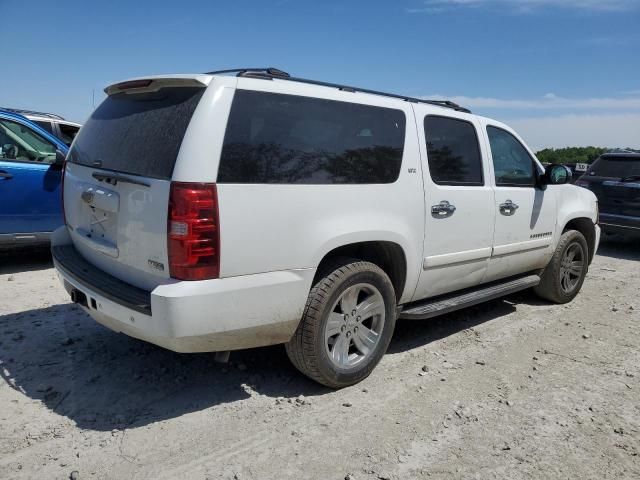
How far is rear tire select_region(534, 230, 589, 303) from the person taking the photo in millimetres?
5371

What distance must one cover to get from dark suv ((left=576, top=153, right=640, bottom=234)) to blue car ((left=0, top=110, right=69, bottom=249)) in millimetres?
8095

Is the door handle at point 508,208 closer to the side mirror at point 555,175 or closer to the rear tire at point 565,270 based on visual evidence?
the side mirror at point 555,175

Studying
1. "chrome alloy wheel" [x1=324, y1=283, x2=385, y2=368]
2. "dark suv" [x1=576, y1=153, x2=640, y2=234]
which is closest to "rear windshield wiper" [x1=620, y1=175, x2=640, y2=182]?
"dark suv" [x1=576, y1=153, x2=640, y2=234]

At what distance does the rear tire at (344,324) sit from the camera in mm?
3158

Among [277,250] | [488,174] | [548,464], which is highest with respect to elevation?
[488,174]

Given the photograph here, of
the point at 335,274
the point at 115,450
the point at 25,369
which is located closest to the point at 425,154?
the point at 335,274

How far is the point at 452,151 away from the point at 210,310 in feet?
7.77

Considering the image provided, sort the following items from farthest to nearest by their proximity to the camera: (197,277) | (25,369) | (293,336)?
(25,369), (293,336), (197,277)

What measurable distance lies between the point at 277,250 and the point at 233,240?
28 cm

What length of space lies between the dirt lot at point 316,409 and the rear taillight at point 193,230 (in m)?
0.96

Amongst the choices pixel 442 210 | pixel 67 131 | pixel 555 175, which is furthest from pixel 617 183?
pixel 67 131

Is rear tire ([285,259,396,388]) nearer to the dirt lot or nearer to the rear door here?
the dirt lot

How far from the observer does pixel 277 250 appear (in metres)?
2.88

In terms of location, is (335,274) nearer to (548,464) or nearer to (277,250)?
(277,250)
